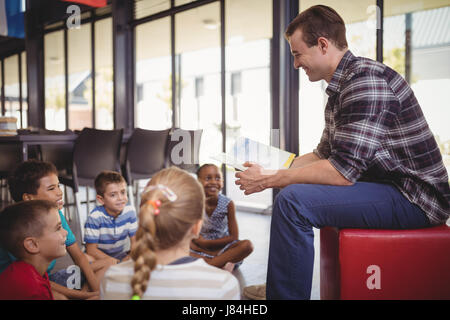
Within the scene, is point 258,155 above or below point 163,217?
above

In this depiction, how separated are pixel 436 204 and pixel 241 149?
0.76 metres

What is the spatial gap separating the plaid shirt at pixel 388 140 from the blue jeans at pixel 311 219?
0.06 metres

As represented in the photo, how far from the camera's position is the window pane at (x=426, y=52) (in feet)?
9.87

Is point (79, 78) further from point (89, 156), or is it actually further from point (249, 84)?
point (89, 156)

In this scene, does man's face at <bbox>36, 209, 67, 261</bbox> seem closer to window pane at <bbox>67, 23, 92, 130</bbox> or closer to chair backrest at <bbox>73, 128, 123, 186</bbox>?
chair backrest at <bbox>73, 128, 123, 186</bbox>

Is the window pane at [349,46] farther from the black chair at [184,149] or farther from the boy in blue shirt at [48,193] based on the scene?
the boy in blue shirt at [48,193]

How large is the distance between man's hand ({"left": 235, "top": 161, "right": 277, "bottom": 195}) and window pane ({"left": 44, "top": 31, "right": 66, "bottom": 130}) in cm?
666

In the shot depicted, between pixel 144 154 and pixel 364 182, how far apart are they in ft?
8.53

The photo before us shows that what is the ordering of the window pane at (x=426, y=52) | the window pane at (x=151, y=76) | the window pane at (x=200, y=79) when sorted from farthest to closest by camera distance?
the window pane at (x=151, y=76) < the window pane at (x=200, y=79) < the window pane at (x=426, y=52)

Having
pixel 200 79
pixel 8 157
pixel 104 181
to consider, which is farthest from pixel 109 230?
pixel 200 79

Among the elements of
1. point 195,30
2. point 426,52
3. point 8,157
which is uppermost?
point 195,30

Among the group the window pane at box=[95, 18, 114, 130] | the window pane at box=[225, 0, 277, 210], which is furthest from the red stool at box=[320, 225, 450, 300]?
the window pane at box=[95, 18, 114, 130]

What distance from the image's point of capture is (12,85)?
926 centimetres

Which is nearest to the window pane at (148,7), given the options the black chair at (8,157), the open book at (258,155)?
the black chair at (8,157)
